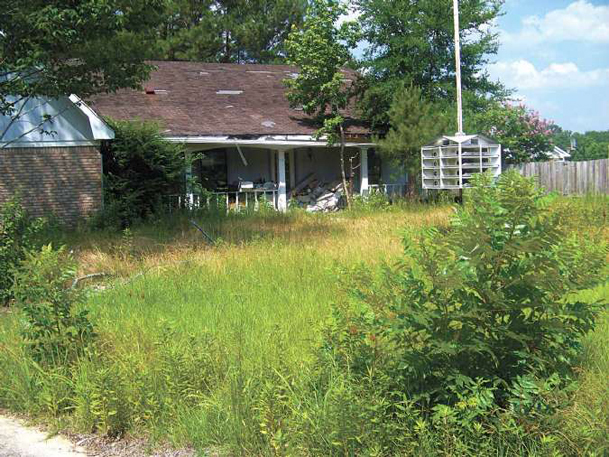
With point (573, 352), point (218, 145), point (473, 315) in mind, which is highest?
point (218, 145)

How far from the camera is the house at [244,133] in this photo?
21.0m

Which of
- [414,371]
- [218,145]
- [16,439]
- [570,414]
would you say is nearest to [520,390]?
[570,414]

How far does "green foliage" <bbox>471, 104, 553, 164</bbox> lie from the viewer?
101 feet

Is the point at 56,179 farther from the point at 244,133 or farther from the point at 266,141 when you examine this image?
the point at 266,141

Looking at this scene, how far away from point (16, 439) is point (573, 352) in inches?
148

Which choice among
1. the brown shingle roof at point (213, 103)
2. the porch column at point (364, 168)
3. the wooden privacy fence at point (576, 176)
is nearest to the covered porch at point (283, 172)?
the porch column at point (364, 168)

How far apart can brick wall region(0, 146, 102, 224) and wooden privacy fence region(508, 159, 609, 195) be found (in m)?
11.6

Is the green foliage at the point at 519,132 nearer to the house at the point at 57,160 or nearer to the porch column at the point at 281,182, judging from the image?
the porch column at the point at 281,182

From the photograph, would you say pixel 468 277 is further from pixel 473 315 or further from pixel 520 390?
pixel 520 390

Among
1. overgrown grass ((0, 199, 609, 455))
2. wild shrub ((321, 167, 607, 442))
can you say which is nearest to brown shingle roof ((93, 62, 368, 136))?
overgrown grass ((0, 199, 609, 455))

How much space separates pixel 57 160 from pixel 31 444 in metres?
13.5

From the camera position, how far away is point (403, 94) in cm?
2156

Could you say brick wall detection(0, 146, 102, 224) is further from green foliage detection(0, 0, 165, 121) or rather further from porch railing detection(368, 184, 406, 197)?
porch railing detection(368, 184, 406, 197)

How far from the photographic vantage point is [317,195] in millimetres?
23828
